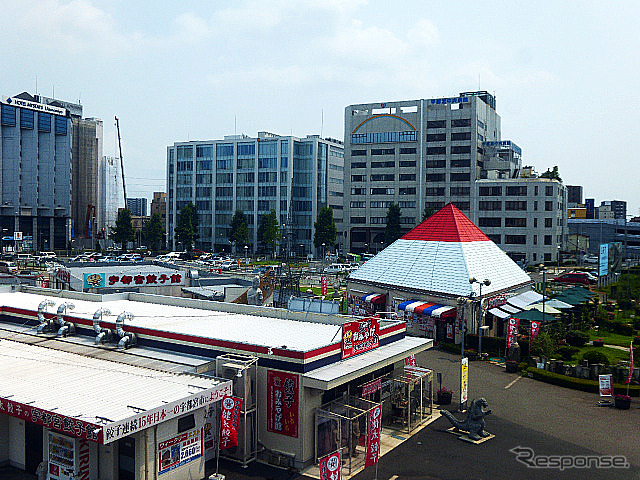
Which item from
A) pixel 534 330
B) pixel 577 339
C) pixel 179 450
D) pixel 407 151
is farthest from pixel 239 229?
pixel 179 450

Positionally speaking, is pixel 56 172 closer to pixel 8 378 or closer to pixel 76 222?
pixel 76 222

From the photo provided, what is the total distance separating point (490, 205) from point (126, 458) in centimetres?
11613

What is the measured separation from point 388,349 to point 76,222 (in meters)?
174

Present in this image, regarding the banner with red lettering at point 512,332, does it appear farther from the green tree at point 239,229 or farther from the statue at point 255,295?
the green tree at point 239,229

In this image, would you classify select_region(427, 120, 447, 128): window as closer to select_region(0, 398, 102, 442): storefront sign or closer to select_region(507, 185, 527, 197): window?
select_region(507, 185, 527, 197): window

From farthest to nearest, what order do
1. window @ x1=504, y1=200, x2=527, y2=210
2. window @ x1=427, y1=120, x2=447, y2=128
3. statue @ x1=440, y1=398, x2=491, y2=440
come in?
window @ x1=427, y1=120, x2=447, y2=128 → window @ x1=504, y1=200, x2=527, y2=210 → statue @ x1=440, y1=398, x2=491, y2=440

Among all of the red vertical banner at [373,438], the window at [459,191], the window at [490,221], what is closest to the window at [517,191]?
the window at [490,221]

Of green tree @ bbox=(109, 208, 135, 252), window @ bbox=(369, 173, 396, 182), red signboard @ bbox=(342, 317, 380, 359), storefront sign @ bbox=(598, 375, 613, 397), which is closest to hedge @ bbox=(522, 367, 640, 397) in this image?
storefront sign @ bbox=(598, 375, 613, 397)

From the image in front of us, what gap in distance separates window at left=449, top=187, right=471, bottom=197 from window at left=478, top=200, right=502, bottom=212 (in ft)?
16.0

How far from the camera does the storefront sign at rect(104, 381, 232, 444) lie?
61.3 ft

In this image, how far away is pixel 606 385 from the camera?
1346 inches

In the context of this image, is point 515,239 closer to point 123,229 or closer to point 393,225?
point 393,225

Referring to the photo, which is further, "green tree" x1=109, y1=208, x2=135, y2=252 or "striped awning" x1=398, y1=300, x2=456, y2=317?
"green tree" x1=109, y1=208, x2=135, y2=252

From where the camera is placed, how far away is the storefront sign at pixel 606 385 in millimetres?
34062
